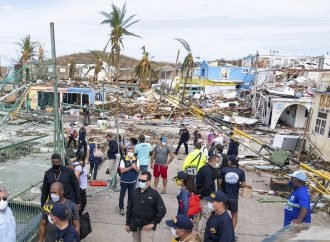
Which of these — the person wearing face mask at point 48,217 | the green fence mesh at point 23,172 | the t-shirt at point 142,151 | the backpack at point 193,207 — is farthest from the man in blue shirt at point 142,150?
the person wearing face mask at point 48,217

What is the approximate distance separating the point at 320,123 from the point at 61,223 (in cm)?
1636

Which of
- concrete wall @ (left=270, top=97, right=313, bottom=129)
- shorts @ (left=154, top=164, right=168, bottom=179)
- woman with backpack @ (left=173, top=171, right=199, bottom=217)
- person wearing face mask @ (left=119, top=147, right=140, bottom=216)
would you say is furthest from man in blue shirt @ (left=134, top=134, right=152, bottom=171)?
concrete wall @ (left=270, top=97, right=313, bottom=129)

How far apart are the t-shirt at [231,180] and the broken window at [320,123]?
11.8m

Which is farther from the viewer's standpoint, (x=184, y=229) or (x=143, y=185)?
(x=143, y=185)

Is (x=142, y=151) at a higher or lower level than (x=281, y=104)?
higher

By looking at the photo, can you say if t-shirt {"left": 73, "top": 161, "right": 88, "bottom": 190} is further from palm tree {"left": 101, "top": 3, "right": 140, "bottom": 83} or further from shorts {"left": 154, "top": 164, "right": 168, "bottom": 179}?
palm tree {"left": 101, "top": 3, "right": 140, "bottom": 83}

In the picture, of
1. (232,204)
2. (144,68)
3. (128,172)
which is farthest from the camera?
(144,68)

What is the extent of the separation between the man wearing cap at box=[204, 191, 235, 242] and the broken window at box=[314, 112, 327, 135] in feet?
47.7

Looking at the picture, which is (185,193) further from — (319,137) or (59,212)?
(319,137)

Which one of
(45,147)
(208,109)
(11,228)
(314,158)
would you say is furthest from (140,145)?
(208,109)

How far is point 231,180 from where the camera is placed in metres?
7.33

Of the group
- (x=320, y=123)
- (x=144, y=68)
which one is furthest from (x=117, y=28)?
(x=320, y=123)

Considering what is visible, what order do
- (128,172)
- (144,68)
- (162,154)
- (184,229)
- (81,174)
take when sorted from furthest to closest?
(144,68)
(162,154)
(128,172)
(81,174)
(184,229)

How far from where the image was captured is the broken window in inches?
700
